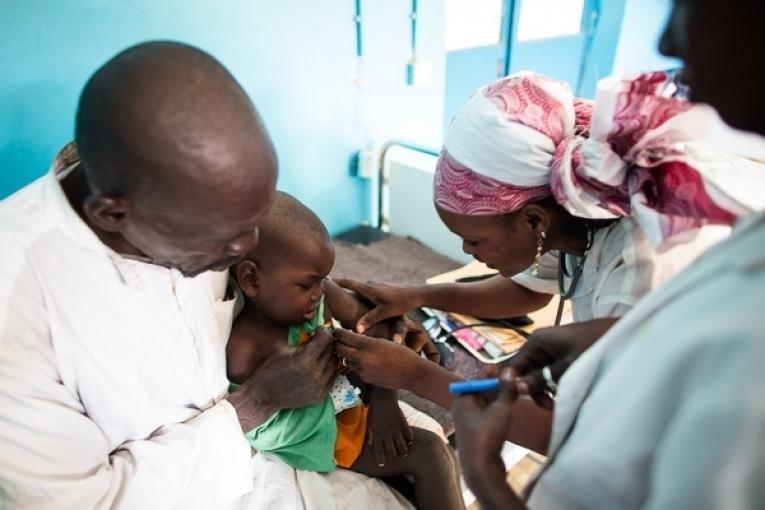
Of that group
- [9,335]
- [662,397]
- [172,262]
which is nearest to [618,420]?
[662,397]

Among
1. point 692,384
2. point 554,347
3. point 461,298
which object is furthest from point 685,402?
point 461,298

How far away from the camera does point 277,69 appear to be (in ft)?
6.58

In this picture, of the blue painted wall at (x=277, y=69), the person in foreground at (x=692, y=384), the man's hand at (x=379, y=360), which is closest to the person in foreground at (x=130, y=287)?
the man's hand at (x=379, y=360)

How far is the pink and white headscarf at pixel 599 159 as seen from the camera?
2.69ft

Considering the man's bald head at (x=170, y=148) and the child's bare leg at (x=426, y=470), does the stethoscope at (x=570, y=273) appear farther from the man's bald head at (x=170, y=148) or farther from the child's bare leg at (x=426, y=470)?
the man's bald head at (x=170, y=148)

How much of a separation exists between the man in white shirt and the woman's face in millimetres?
529

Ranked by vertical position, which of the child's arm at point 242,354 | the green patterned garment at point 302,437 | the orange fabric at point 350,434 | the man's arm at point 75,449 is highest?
the man's arm at point 75,449

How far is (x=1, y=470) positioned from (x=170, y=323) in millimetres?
324

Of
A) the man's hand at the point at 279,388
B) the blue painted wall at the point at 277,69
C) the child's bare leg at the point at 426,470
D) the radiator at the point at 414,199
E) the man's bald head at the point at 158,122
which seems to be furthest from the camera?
the radiator at the point at 414,199

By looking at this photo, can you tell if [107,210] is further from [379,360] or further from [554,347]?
[554,347]

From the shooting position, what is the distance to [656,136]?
2.87 ft

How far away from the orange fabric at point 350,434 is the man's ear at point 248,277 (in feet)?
1.39

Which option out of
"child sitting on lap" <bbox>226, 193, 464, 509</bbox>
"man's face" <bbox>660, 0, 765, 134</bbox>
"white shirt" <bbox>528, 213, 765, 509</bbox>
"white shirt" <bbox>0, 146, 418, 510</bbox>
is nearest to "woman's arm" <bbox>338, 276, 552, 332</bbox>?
"child sitting on lap" <bbox>226, 193, 464, 509</bbox>

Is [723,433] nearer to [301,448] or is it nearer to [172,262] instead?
[172,262]
